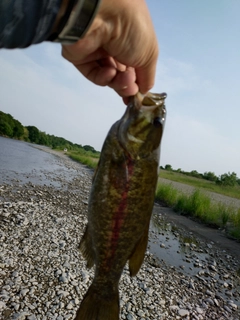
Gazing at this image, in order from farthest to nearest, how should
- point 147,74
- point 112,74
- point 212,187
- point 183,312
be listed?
1. point 212,187
2. point 183,312
3. point 112,74
4. point 147,74

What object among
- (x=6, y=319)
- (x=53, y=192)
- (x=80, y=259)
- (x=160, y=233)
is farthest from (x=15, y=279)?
(x=53, y=192)

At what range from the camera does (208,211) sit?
53.3 ft

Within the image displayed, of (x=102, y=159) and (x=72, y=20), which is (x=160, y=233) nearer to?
(x=102, y=159)

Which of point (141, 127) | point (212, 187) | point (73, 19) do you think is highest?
point (73, 19)

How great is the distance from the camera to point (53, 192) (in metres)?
15.9

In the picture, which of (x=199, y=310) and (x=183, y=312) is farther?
(x=199, y=310)

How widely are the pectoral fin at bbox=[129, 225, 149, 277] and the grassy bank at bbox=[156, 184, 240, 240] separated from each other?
1217cm

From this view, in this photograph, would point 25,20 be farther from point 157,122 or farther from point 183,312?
point 183,312

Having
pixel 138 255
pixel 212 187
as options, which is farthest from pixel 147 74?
pixel 212 187

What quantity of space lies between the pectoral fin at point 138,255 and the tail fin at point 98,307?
0.91 ft

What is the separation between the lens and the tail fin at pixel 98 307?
264 cm

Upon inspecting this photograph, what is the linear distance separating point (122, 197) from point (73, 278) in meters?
4.74

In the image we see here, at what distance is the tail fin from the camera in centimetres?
264

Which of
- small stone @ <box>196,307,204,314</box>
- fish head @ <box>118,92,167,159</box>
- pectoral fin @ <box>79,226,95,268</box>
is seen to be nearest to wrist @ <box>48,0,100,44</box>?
fish head @ <box>118,92,167,159</box>
